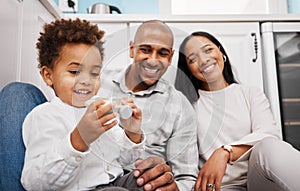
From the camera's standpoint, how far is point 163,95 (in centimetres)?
77

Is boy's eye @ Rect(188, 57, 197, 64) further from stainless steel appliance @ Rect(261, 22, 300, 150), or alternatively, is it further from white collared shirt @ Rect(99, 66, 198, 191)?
stainless steel appliance @ Rect(261, 22, 300, 150)

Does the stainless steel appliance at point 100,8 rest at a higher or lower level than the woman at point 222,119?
higher

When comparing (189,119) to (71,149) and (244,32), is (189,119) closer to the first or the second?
(71,149)

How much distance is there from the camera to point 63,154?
0.74 meters

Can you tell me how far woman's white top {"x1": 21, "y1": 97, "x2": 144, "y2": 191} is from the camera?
29.1 inches

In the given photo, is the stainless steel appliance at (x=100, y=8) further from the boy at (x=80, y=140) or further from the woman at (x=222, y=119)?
the boy at (x=80, y=140)

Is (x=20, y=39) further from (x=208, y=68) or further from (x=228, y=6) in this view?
(x=228, y=6)

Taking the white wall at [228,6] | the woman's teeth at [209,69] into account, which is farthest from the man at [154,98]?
the white wall at [228,6]

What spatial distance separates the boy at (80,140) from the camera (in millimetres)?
714

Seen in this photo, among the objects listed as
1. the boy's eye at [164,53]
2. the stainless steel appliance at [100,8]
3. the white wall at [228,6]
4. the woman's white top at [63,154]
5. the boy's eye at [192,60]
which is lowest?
the woman's white top at [63,154]

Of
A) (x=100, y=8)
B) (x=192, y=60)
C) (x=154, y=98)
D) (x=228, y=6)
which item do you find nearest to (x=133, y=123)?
(x=154, y=98)

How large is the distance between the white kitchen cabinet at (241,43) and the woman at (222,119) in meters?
0.35

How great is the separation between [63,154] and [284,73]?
1.24 metres

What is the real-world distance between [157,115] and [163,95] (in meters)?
0.05
